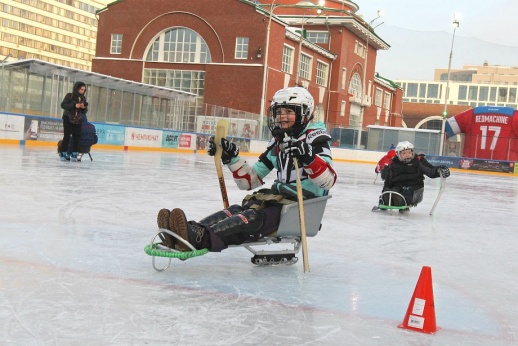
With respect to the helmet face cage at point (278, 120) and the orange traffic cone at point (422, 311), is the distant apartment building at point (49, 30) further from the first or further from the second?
the orange traffic cone at point (422, 311)

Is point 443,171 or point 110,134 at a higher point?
point 443,171

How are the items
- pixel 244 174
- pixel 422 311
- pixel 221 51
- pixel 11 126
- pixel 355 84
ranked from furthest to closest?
pixel 355 84 < pixel 221 51 < pixel 11 126 < pixel 244 174 < pixel 422 311

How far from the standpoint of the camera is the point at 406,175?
31.6 ft

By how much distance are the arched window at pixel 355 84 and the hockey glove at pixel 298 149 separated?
51.0m

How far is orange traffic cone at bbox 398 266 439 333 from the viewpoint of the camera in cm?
322

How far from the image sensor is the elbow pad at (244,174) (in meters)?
4.71

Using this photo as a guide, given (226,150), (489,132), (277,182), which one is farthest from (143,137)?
(226,150)

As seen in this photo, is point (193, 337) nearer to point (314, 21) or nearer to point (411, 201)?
point (411, 201)

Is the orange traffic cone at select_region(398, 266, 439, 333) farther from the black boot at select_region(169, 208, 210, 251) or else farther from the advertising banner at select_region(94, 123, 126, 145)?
the advertising banner at select_region(94, 123, 126, 145)

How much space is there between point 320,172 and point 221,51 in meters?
38.8

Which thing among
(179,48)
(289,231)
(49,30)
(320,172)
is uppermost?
(49,30)

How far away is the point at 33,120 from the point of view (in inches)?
799

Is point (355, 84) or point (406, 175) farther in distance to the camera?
point (355, 84)

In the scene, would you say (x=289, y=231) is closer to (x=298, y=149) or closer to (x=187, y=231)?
(x=298, y=149)
